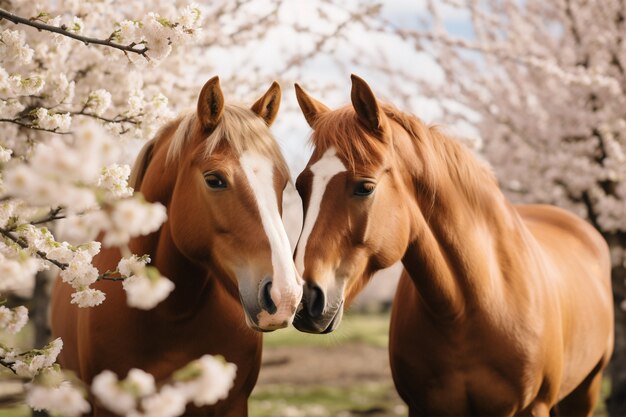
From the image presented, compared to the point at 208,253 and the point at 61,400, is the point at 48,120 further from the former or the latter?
the point at 61,400

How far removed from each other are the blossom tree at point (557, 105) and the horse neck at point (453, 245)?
124 inches

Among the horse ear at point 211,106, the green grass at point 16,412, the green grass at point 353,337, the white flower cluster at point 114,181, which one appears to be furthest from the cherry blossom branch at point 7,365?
the green grass at point 353,337

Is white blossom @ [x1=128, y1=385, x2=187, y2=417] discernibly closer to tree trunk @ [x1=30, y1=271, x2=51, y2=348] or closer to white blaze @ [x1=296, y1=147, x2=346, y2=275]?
white blaze @ [x1=296, y1=147, x2=346, y2=275]

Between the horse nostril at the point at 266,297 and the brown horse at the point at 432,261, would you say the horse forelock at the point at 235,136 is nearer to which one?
the brown horse at the point at 432,261

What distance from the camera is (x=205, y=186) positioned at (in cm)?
287

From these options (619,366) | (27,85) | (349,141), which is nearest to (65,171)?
(27,85)

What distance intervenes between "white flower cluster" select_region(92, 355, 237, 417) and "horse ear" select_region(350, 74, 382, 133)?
1.86 metres

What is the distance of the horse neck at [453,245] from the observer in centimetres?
333

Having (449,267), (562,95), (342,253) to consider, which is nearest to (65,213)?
(342,253)

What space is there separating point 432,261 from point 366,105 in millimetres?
853

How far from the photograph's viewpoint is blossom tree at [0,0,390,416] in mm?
1381

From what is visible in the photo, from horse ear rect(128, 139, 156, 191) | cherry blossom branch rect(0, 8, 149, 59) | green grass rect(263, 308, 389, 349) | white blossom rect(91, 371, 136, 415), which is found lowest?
green grass rect(263, 308, 389, 349)

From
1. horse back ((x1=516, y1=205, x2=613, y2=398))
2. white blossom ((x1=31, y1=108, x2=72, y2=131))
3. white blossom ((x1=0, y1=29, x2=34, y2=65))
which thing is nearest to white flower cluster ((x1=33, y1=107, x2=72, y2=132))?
white blossom ((x1=31, y1=108, x2=72, y2=131))

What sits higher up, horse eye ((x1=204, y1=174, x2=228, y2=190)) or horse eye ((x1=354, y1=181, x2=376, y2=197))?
horse eye ((x1=204, y1=174, x2=228, y2=190))
